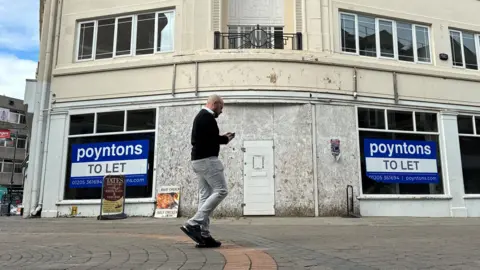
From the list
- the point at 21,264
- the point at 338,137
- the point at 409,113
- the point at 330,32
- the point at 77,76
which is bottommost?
the point at 21,264

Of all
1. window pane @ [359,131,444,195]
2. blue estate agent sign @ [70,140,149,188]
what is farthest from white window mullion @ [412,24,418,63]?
blue estate agent sign @ [70,140,149,188]

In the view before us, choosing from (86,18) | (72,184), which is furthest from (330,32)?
(72,184)

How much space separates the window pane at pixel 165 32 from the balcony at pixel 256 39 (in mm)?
1661

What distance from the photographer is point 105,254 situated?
15.6 ft

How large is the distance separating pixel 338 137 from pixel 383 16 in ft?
16.4

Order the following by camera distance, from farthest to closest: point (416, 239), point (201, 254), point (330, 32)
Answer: point (330, 32), point (416, 239), point (201, 254)

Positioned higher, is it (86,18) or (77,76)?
(86,18)

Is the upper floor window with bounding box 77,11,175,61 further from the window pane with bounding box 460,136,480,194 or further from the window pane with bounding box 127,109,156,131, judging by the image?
the window pane with bounding box 460,136,480,194

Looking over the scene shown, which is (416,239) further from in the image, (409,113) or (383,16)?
(383,16)

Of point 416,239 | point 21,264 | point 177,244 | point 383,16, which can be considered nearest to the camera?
point 21,264

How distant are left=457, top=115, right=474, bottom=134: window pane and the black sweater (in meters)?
12.5

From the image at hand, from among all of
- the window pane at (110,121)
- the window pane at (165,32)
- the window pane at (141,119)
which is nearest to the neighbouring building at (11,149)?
the window pane at (110,121)

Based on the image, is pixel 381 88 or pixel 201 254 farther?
pixel 381 88

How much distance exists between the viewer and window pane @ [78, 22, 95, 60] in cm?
1472
